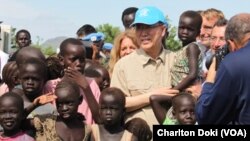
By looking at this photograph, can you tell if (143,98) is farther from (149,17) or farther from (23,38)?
(23,38)

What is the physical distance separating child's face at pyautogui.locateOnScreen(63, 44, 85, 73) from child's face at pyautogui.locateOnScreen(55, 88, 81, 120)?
36 cm

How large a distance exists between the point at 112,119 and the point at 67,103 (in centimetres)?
39

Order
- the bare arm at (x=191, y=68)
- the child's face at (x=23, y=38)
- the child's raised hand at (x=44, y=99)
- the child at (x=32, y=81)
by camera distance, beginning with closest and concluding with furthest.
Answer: the bare arm at (x=191, y=68), the child's raised hand at (x=44, y=99), the child at (x=32, y=81), the child's face at (x=23, y=38)

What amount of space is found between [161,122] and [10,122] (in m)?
1.18

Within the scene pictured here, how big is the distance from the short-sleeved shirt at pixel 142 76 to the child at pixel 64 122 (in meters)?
0.36

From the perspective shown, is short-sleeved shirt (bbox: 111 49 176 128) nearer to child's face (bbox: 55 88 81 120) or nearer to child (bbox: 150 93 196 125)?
child (bbox: 150 93 196 125)

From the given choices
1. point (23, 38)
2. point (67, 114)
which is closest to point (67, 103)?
point (67, 114)

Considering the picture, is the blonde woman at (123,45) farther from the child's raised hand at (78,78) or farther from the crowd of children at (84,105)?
the child's raised hand at (78,78)

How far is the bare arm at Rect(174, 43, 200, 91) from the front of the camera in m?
4.70

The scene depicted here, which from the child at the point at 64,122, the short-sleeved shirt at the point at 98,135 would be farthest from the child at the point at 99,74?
the short-sleeved shirt at the point at 98,135

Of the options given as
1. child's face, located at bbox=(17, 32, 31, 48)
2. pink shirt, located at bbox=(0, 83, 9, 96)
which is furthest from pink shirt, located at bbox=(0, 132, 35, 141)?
child's face, located at bbox=(17, 32, 31, 48)

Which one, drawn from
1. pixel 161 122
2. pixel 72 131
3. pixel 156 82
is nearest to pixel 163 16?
pixel 156 82

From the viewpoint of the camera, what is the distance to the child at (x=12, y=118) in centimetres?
466

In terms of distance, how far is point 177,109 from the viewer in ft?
15.4
